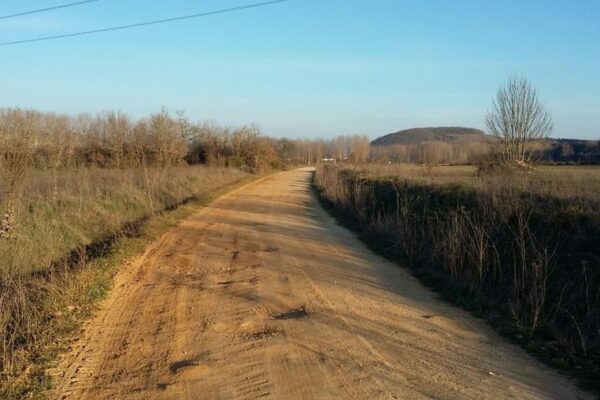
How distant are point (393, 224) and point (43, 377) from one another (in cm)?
1031

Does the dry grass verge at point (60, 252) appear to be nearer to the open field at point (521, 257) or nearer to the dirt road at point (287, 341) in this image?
the dirt road at point (287, 341)

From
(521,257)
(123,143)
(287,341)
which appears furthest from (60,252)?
(123,143)

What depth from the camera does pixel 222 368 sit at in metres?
5.55

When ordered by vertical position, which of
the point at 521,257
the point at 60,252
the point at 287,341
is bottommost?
the point at 60,252

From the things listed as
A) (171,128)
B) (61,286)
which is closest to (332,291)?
(61,286)

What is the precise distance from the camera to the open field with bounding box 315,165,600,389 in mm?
6852

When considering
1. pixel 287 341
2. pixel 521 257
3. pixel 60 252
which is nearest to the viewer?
pixel 287 341

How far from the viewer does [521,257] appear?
367 inches

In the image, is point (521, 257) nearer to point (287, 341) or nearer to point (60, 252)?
point (287, 341)

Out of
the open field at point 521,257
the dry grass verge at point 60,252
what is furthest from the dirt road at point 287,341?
the open field at point 521,257

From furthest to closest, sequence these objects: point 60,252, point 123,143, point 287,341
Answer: point 123,143 < point 60,252 < point 287,341

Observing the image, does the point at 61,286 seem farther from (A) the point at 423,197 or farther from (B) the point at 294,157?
(B) the point at 294,157

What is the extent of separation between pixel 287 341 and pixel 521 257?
16.1 ft

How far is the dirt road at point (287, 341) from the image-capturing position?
5102 mm
